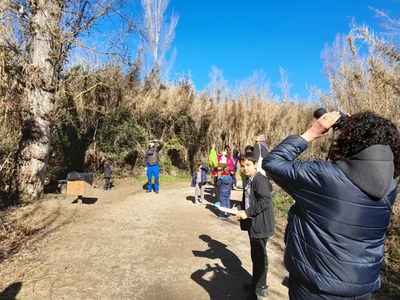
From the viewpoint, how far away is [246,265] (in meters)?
4.92

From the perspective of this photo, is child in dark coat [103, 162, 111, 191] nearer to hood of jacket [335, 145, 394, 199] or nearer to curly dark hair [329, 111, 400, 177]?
curly dark hair [329, 111, 400, 177]

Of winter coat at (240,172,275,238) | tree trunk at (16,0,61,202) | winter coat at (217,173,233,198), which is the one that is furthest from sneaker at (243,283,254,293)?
tree trunk at (16,0,61,202)

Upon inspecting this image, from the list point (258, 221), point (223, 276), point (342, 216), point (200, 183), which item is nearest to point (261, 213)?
point (258, 221)

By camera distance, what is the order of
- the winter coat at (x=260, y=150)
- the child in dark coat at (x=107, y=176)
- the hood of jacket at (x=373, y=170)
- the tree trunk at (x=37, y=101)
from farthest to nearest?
the child in dark coat at (x=107, y=176) → the tree trunk at (x=37, y=101) → the winter coat at (x=260, y=150) → the hood of jacket at (x=373, y=170)

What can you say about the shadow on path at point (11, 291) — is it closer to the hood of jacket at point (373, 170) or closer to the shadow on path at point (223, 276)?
the shadow on path at point (223, 276)

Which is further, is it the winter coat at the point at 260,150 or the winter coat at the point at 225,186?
the winter coat at the point at 225,186

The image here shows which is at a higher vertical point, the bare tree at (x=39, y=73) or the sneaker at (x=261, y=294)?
the bare tree at (x=39, y=73)

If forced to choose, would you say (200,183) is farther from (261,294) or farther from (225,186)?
(261,294)

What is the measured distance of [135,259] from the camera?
16.3 ft

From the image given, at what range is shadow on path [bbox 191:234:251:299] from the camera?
4.03 metres

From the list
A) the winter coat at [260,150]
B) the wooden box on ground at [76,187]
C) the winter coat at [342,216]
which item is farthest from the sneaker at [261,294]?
the wooden box on ground at [76,187]

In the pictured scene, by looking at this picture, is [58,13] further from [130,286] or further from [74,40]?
[130,286]

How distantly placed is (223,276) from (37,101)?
23.3ft

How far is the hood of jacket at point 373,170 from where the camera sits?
167cm
